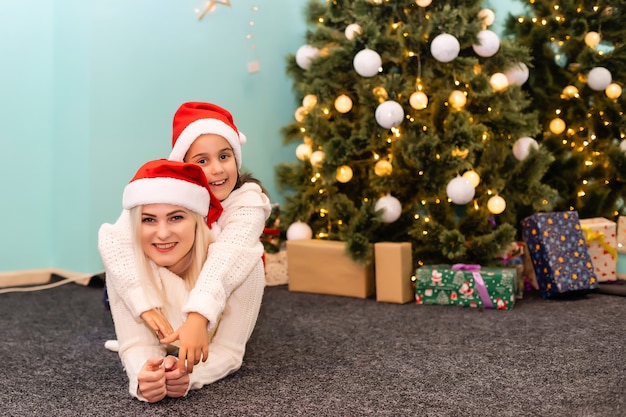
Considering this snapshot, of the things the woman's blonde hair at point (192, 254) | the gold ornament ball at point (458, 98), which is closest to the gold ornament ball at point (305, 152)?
the gold ornament ball at point (458, 98)

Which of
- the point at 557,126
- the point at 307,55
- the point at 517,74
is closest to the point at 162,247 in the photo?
the point at 307,55

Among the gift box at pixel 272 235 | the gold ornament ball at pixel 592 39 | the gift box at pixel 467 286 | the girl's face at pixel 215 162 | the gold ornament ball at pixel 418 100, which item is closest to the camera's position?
the girl's face at pixel 215 162

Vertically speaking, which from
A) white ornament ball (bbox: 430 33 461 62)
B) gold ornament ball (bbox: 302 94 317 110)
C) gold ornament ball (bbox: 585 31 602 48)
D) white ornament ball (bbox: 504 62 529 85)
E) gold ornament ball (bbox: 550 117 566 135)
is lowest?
gold ornament ball (bbox: 550 117 566 135)

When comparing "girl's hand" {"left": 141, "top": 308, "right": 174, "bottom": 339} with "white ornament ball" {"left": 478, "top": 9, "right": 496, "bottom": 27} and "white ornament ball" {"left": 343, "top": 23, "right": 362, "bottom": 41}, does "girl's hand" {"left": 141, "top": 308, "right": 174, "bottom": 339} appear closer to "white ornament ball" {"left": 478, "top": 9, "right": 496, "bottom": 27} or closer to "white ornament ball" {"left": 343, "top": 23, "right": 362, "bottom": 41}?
"white ornament ball" {"left": 343, "top": 23, "right": 362, "bottom": 41}

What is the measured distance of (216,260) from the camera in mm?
1546

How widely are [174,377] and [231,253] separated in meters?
0.29

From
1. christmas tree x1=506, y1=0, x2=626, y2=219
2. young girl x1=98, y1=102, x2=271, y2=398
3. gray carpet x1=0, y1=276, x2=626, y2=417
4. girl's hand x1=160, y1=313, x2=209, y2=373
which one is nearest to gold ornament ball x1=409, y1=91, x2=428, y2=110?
christmas tree x1=506, y1=0, x2=626, y2=219

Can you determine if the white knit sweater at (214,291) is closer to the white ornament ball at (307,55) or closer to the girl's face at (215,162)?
the girl's face at (215,162)

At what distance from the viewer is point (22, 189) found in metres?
3.04

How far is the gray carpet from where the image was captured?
4.74 feet

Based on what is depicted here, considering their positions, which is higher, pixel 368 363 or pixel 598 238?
pixel 598 238

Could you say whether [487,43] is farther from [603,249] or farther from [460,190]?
[603,249]

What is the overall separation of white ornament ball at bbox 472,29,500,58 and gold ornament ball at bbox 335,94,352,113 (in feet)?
1.73

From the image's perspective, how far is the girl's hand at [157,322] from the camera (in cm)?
147
